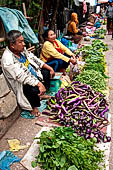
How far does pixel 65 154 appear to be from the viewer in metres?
2.21

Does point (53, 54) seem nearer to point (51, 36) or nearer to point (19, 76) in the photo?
point (51, 36)

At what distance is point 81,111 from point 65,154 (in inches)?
48.6

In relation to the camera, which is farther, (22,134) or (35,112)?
(35,112)

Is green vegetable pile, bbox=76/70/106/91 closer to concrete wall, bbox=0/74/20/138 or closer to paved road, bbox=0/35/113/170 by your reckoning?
paved road, bbox=0/35/113/170

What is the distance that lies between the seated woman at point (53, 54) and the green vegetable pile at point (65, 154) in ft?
8.44

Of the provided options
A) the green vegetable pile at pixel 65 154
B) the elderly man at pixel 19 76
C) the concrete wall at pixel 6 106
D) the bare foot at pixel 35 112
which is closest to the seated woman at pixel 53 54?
the elderly man at pixel 19 76

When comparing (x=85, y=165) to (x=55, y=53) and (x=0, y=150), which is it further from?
(x=55, y=53)

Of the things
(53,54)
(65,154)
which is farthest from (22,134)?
(53,54)

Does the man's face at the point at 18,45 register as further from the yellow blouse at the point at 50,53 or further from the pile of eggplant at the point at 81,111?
the yellow blouse at the point at 50,53

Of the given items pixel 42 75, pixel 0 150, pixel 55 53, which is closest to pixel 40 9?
pixel 55 53

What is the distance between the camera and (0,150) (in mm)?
2648

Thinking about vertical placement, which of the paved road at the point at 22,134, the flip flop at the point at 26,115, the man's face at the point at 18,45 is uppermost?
the man's face at the point at 18,45

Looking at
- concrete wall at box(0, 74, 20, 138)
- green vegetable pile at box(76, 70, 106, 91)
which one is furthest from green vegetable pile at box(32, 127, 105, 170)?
green vegetable pile at box(76, 70, 106, 91)

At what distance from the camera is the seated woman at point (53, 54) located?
463 cm
